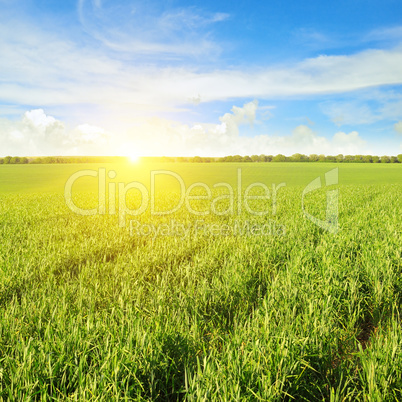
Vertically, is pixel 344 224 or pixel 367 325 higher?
pixel 344 224

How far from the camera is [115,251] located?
7.21 metres

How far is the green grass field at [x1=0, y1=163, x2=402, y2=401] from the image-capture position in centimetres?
242

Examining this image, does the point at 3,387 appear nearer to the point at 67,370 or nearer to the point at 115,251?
the point at 67,370

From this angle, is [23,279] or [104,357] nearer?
[104,357]

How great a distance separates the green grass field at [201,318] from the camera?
7.95ft

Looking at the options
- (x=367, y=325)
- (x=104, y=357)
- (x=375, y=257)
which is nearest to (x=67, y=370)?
(x=104, y=357)

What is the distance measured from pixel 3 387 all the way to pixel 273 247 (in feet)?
17.5

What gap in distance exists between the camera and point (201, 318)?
3717 mm

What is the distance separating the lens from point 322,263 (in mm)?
5398

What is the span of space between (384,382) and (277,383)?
942mm

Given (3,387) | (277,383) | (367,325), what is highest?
(277,383)

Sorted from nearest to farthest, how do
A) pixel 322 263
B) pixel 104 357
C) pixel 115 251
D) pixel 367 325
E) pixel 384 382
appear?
pixel 384 382, pixel 104 357, pixel 367 325, pixel 322 263, pixel 115 251

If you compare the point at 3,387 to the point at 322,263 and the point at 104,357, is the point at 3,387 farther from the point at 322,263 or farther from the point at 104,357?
the point at 322,263

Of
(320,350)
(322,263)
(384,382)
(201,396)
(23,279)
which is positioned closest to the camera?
(201,396)
